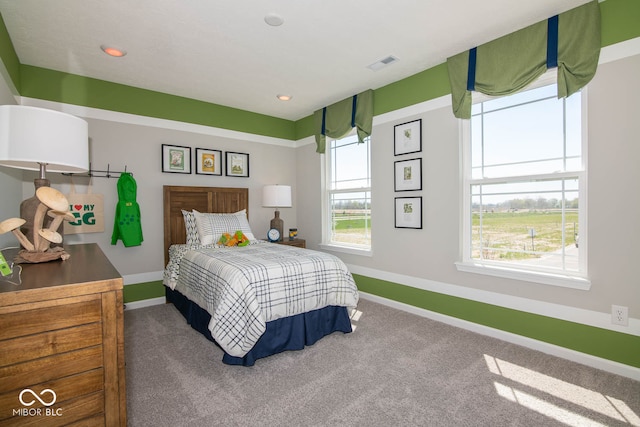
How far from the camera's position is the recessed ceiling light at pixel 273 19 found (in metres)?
2.37

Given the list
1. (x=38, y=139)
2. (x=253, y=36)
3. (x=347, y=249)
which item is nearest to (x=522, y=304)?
(x=347, y=249)

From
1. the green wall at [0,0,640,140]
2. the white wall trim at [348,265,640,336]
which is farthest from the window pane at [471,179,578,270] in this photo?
the green wall at [0,0,640,140]

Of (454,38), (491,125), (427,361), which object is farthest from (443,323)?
(454,38)

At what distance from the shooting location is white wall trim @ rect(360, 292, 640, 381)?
2.20 m

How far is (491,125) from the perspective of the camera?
2.92m

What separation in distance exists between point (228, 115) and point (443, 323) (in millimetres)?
3829

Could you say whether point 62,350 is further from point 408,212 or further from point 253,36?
point 408,212

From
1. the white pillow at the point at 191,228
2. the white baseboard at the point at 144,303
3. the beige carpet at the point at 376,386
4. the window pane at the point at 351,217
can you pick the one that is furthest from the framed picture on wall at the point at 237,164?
the beige carpet at the point at 376,386

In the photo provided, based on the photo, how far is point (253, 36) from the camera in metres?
2.66

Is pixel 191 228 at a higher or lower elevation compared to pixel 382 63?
lower

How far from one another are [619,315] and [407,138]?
2317 millimetres

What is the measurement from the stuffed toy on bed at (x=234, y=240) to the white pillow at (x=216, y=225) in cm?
11

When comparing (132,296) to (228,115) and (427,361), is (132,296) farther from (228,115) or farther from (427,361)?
(427,361)

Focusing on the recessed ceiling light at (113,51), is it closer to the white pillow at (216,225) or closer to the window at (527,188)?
the white pillow at (216,225)
